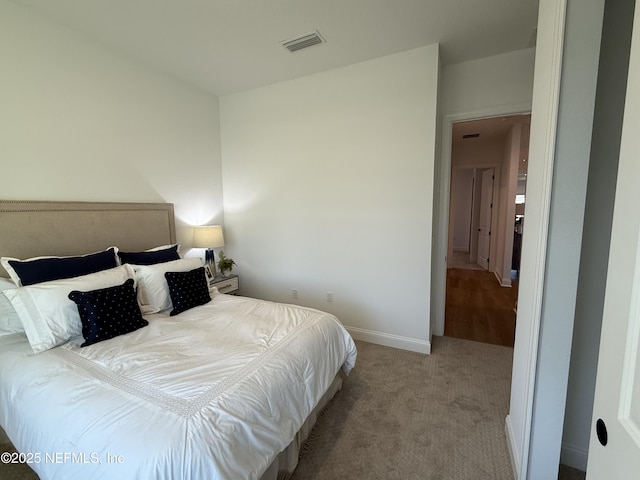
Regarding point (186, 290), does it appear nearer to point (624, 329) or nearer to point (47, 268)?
point (47, 268)

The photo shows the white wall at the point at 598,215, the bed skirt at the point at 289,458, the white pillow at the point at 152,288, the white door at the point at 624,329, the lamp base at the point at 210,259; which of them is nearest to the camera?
the white door at the point at 624,329

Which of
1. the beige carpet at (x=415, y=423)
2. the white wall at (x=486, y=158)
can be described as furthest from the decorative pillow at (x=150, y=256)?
the white wall at (x=486, y=158)

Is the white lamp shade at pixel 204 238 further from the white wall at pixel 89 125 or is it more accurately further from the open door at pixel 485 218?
the open door at pixel 485 218

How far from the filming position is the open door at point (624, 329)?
0.53 metres

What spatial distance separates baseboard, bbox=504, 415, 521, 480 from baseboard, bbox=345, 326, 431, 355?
0.95 meters

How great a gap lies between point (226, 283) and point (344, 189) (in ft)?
5.80

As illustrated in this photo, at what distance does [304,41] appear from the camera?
7.86 ft

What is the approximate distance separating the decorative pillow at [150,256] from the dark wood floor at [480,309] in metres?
3.09

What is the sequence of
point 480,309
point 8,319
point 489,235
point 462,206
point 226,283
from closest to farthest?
point 8,319 < point 226,283 < point 480,309 < point 489,235 < point 462,206

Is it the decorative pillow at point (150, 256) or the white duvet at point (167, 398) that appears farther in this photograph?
the decorative pillow at point (150, 256)

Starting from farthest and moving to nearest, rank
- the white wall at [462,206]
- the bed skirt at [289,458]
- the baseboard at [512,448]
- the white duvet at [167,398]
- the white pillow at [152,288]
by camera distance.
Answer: the white wall at [462,206] < the white pillow at [152,288] < the baseboard at [512,448] < the bed skirt at [289,458] < the white duvet at [167,398]

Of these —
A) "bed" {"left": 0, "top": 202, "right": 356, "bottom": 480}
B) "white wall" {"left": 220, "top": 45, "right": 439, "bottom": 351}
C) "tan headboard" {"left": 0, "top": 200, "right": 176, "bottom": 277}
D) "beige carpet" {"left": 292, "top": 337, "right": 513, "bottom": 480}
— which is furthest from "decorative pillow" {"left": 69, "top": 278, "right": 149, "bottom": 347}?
"white wall" {"left": 220, "top": 45, "right": 439, "bottom": 351}

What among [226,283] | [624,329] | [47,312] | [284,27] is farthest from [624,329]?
[226,283]

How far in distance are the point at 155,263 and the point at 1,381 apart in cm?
113
